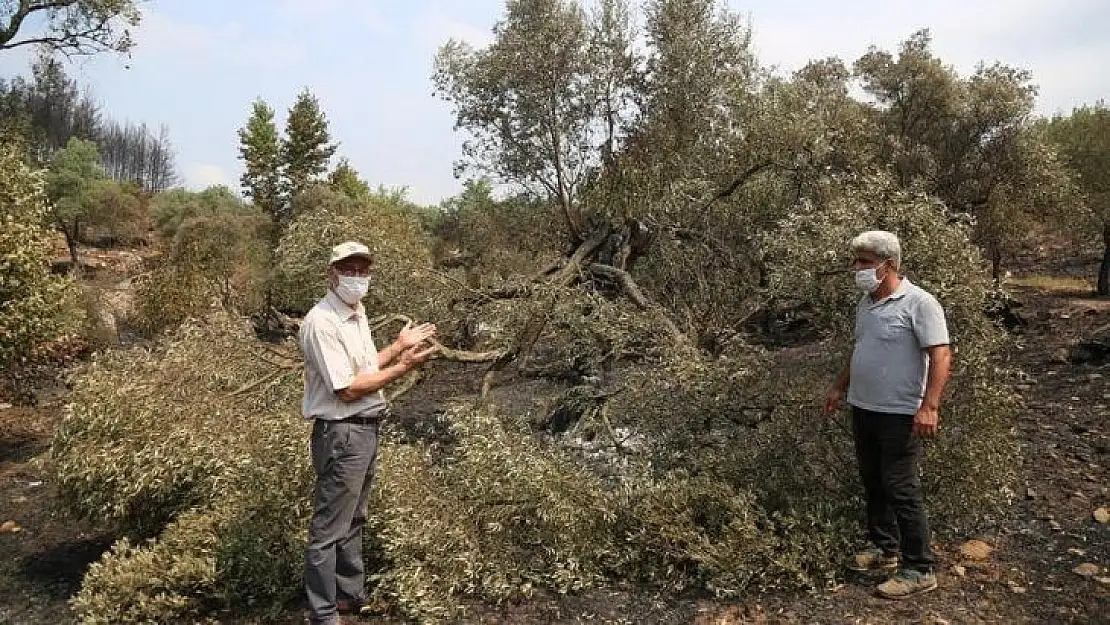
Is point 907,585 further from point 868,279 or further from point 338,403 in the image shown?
point 338,403

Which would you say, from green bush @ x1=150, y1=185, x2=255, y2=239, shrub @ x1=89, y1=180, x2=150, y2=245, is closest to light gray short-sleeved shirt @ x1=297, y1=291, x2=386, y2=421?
green bush @ x1=150, y1=185, x2=255, y2=239

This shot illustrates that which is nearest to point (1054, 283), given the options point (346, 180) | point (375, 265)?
point (375, 265)

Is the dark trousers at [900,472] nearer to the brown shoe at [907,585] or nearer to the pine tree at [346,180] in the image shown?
the brown shoe at [907,585]

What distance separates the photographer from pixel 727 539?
5.10m

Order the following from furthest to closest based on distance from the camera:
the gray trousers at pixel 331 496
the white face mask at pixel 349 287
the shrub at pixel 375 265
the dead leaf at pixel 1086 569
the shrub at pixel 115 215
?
the shrub at pixel 115 215
the shrub at pixel 375 265
the dead leaf at pixel 1086 569
the white face mask at pixel 349 287
the gray trousers at pixel 331 496

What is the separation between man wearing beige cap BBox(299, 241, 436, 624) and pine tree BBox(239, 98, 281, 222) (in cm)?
3708

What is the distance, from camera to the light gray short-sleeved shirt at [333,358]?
423 cm

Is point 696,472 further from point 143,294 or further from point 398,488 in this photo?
point 143,294

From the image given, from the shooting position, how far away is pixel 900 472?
4586 millimetres

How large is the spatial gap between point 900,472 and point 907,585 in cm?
68

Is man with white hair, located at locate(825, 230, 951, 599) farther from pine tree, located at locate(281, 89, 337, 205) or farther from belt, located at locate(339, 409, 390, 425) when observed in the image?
pine tree, located at locate(281, 89, 337, 205)

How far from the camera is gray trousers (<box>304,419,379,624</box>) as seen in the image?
4332mm

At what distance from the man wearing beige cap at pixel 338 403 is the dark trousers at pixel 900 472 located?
2744 mm

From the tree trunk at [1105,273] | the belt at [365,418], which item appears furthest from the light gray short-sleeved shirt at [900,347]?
the tree trunk at [1105,273]
